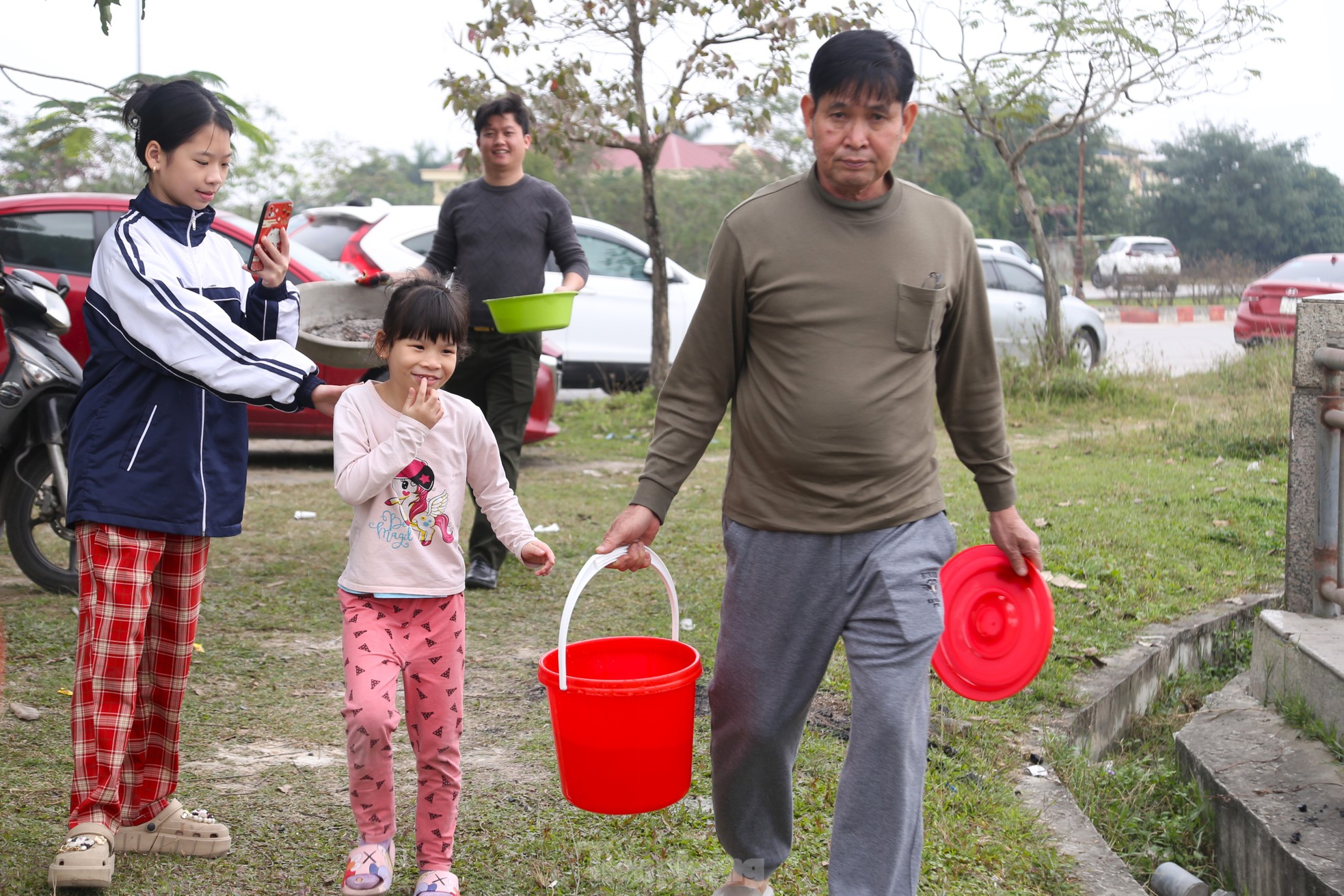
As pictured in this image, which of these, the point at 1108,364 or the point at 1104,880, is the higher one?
the point at 1108,364

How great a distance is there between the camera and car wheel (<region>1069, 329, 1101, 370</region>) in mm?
12494

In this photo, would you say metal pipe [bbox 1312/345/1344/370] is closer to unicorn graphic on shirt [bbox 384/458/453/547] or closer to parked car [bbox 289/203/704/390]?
unicorn graphic on shirt [bbox 384/458/453/547]

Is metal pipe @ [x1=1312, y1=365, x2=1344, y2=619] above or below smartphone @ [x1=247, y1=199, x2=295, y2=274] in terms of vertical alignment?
below

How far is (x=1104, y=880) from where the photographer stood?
3.17 m

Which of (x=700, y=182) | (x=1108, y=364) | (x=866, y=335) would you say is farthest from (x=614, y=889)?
(x=700, y=182)

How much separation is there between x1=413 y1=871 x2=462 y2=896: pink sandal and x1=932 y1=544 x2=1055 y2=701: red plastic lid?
121cm

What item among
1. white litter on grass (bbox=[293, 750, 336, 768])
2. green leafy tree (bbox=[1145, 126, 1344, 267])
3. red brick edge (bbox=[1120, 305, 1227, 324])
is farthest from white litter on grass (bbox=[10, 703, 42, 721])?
green leafy tree (bbox=[1145, 126, 1344, 267])

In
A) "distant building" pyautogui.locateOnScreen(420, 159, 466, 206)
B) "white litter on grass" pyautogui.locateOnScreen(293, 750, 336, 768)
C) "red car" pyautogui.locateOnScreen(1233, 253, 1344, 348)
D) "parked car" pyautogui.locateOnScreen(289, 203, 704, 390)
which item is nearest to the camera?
"white litter on grass" pyautogui.locateOnScreen(293, 750, 336, 768)

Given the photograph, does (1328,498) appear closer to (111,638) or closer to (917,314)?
(917,314)

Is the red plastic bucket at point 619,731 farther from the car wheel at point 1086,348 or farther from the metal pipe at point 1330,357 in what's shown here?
the car wheel at point 1086,348

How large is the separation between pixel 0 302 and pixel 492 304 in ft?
6.55

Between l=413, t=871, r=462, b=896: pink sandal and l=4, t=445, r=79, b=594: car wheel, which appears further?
l=4, t=445, r=79, b=594: car wheel

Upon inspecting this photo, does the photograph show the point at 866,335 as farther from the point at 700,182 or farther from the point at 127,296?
the point at 700,182

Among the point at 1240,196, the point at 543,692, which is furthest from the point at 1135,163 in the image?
the point at 543,692
